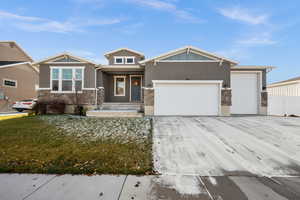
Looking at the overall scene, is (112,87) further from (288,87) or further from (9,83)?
(288,87)

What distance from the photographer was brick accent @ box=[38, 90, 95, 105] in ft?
33.7

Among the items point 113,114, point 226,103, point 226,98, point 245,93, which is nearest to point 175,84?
point 226,98

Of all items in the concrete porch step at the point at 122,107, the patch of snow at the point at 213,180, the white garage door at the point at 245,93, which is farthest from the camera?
the concrete porch step at the point at 122,107

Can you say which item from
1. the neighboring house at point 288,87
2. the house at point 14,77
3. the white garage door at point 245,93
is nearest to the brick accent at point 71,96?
the house at point 14,77

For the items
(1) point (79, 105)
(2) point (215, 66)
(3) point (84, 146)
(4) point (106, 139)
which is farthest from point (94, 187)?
(2) point (215, 66)

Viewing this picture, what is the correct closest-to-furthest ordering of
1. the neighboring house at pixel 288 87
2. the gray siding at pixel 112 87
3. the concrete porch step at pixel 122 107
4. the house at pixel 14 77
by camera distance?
the concrete porch step at pixel 122 107
the gray siding at pixel 112 87
the house at pixel 14 77
the neighboring house at pixel 288 87

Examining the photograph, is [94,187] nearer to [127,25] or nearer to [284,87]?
[127,25]

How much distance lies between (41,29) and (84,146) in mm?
15302

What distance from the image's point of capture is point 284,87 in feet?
49.9

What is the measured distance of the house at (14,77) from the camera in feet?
42.4

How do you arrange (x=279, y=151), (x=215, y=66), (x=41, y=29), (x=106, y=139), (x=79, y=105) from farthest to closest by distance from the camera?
(x=41, y=29), (x=79, y=105), (x=215, y=66), (x=106, y=139), (x=279, y=151)

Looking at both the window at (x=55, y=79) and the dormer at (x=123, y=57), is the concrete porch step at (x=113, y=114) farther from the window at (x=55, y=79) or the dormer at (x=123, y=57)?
the dormer at (x=123, y=57)

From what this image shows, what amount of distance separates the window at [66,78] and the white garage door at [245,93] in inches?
476

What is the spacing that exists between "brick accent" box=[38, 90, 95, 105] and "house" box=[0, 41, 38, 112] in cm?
Result: 574
